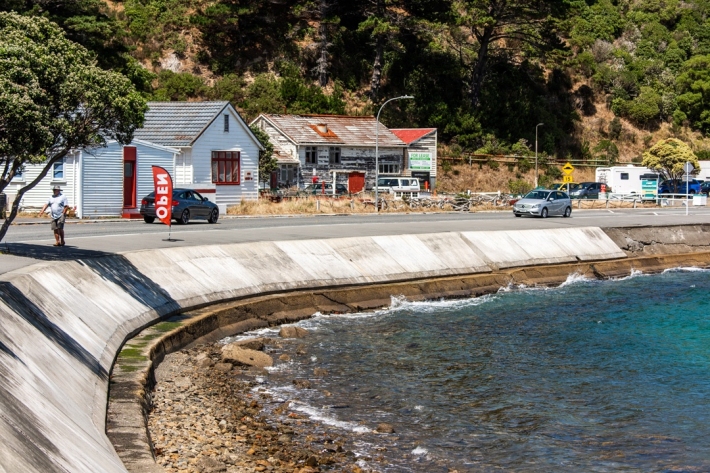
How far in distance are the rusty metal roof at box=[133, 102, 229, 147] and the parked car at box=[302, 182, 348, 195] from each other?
1114 cm

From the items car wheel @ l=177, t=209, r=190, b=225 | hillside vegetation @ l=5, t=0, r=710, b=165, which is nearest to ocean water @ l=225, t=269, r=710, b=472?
car wheel @ l=177, t=209, r=190, b=225

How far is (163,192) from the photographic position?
31.6 metres

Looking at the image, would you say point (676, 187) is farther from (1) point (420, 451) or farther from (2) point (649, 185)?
(1) point (420, 451)

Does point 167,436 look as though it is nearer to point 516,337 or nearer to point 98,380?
point 98,380

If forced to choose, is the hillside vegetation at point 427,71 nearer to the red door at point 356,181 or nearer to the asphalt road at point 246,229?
the red door at point 356,181

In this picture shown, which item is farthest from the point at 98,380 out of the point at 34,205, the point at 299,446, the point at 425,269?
the point at 34,205

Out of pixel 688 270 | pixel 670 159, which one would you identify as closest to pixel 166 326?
pixel 688 270

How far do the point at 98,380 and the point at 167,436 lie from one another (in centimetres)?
185

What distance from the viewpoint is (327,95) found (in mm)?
82062

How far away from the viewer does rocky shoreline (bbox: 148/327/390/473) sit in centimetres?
1372

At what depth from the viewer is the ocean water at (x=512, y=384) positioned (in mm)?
15133

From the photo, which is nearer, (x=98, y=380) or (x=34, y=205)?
(x=98, y=380)

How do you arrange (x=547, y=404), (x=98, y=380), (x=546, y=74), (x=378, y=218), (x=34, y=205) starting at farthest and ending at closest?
(x=546, y=74) < (x=378, y=218) < (x=34, y=205) < (x=547, y=404) < (x=98, y=380)

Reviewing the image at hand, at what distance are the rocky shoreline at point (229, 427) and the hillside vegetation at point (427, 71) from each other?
4857 cm
